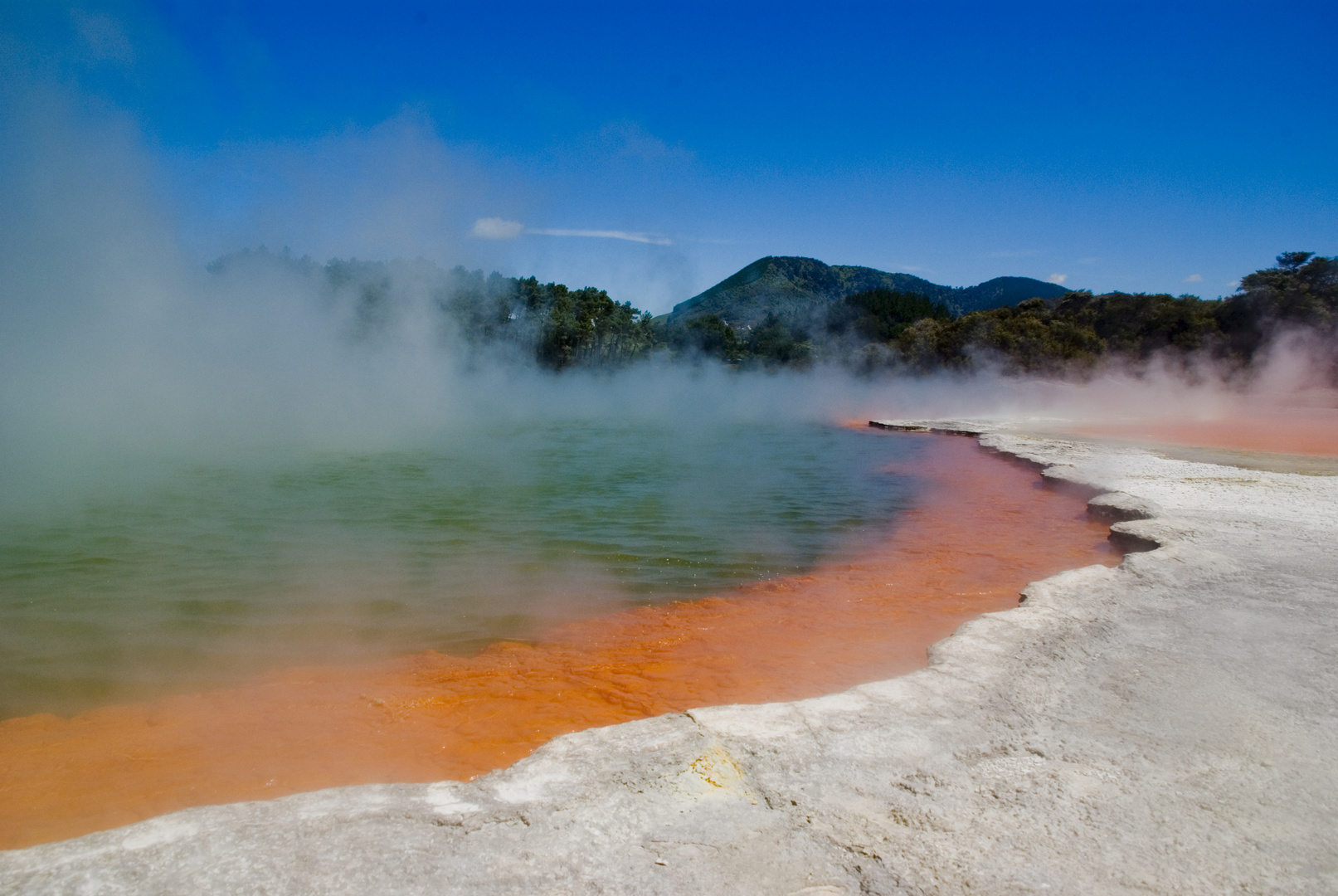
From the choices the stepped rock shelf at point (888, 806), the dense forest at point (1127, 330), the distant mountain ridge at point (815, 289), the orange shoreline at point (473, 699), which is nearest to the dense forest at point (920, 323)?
the dense forest at point (1127, 330)

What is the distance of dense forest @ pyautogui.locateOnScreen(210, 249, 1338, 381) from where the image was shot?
2262cm

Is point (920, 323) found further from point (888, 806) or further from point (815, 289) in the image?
point (815, 289)

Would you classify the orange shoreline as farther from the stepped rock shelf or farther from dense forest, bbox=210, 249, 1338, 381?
dense forest, bbox=210, 249, 1338, 381

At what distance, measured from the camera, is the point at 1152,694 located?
2289 millimetres

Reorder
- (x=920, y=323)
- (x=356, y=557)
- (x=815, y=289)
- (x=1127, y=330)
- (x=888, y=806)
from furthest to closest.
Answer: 1. (x=815, y=289)
2. (x=920, y=323)
3. (x=1127, y=330)
4. (x=356, y=557)
5. (x=888, y=806)

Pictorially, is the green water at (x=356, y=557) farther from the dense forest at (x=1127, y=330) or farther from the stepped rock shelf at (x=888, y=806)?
the dense forest at (x=1127, y=330)

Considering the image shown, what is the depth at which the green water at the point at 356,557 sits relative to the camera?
3.51 m

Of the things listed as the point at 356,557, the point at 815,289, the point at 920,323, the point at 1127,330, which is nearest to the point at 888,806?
the point at 356,557

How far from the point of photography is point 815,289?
360 feet

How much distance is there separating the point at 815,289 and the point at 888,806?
112545 mm

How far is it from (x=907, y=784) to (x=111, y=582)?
4.47 m

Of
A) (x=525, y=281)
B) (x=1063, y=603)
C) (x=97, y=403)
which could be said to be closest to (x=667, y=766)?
(x=1063, y=603)

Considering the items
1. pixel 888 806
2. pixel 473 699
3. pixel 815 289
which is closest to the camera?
pixel 888 806

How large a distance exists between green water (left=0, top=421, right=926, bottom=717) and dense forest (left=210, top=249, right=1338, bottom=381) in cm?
1114
